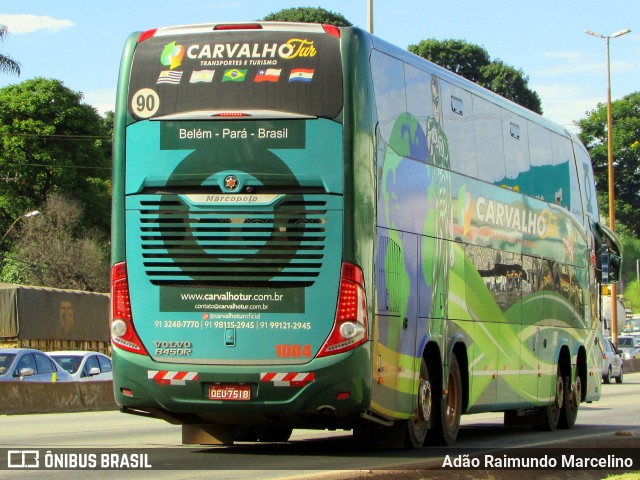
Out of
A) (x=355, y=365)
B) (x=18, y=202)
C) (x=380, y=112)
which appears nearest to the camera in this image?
(x=355, y=365)

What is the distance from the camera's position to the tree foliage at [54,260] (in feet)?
211

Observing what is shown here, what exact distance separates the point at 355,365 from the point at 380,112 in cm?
267

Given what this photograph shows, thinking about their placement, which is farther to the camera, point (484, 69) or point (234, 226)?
point (484, 69)

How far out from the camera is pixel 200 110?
523 inches

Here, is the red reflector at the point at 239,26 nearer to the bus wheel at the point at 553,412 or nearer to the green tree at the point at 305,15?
the bus wheel at the point at 553,412

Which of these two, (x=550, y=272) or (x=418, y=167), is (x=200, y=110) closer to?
(x=418, y=167)

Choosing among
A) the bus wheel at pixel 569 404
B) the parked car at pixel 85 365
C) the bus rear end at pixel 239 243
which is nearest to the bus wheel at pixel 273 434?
the bus rear end at pixel 239 243

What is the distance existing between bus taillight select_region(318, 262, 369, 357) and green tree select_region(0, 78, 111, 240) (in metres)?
60.1

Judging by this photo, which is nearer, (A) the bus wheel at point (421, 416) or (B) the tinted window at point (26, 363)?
(A) the bus wheel at point (421, 416)

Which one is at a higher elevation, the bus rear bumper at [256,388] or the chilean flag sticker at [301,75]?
the chilean flag sticker at [301,75]

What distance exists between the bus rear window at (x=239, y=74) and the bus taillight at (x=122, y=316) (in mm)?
1583

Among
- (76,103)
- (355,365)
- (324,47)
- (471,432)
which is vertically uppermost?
(76,103)

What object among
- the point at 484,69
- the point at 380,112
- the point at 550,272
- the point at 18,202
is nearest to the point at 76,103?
the point at 18,202

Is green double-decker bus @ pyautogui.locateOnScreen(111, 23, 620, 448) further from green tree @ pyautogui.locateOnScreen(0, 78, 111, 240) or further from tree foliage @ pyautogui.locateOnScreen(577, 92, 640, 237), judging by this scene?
tree foliage @ pyautogui.locateOnScreen(577, 92, 640, 237)
